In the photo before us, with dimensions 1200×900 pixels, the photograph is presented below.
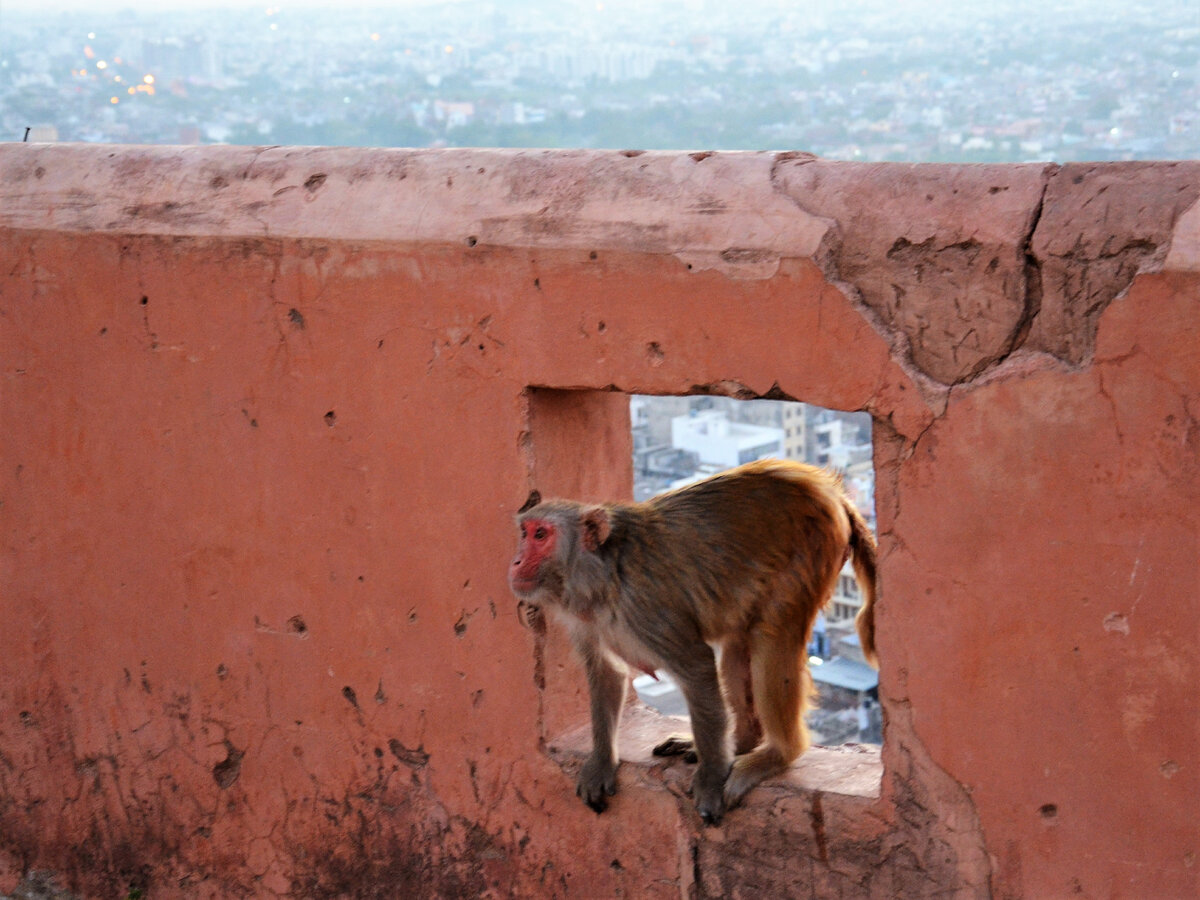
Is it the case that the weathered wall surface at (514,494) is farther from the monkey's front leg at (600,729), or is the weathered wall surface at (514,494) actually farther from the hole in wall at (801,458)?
the hole in wall at (801,458)

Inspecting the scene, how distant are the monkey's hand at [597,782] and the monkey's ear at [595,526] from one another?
0.60m

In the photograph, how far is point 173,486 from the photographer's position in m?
3.94

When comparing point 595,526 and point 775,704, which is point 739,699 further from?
point 595,526

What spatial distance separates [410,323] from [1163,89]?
11.0m

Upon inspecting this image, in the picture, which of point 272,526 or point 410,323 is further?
point 272,526

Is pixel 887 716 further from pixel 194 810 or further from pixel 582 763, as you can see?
pixel 194 810

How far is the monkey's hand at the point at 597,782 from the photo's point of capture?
3500mm

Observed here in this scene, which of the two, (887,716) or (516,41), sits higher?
(516,41)

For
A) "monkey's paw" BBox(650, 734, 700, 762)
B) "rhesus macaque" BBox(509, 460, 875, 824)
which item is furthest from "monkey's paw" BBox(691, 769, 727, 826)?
"monkey's paw" BBox(650, 734, 700, 762)

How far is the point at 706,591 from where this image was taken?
3422 mm

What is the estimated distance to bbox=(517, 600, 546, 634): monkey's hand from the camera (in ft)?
11.6

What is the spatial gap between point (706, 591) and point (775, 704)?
1.14 ft

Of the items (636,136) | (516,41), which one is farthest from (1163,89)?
(516,41)

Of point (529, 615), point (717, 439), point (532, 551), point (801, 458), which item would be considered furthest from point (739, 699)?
point (717, 439)
